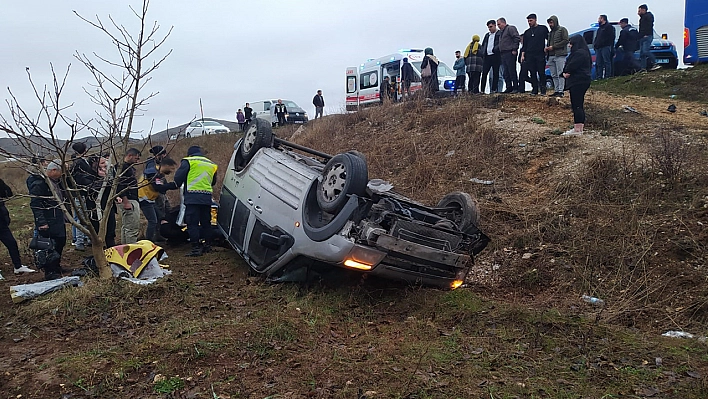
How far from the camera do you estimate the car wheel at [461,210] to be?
4.82 meters

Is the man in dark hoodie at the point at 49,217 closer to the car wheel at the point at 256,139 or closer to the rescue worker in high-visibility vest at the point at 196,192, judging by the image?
the rescue worker in high-visibility vest at the point at 196,192

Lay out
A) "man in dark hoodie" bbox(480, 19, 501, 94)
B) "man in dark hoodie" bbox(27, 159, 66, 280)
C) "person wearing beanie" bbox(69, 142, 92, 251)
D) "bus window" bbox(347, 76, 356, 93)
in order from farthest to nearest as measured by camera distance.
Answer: "bus window" bbox(347, 76, 356, 93), "man in dark hoodie" bbox(480, 19, 501, 94), "person wearing beanie" bbox(69, 142, 92, 251), "man in dark hoodie" bbox(27, 159, 66, 280)

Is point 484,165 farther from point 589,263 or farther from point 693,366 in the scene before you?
point 693,366

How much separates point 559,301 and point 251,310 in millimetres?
2679

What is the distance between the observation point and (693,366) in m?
3.13

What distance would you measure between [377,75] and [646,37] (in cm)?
888

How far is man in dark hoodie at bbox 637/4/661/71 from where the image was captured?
12.4m

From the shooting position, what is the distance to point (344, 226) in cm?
408

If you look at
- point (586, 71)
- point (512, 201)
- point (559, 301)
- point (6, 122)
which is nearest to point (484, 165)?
point (512, 201)

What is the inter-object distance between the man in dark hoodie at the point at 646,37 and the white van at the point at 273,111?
12135mm

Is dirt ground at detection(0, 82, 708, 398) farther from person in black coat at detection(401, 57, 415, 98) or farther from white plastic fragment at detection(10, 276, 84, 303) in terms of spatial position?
person in black coat at detection(401, 57, 415, 98)

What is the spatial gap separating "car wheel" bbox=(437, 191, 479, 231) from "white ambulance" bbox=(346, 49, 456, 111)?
34.7 ft

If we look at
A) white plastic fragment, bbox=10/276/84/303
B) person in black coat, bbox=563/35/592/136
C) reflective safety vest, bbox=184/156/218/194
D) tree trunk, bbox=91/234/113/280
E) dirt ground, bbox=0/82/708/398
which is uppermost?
person in black coat, bbox=563/35/592/136

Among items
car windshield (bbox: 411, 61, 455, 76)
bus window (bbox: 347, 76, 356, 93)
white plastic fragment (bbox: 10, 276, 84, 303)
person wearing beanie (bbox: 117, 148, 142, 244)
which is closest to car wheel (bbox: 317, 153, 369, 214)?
white plastic fragment (bbox: 10, 276, 84, 303)
